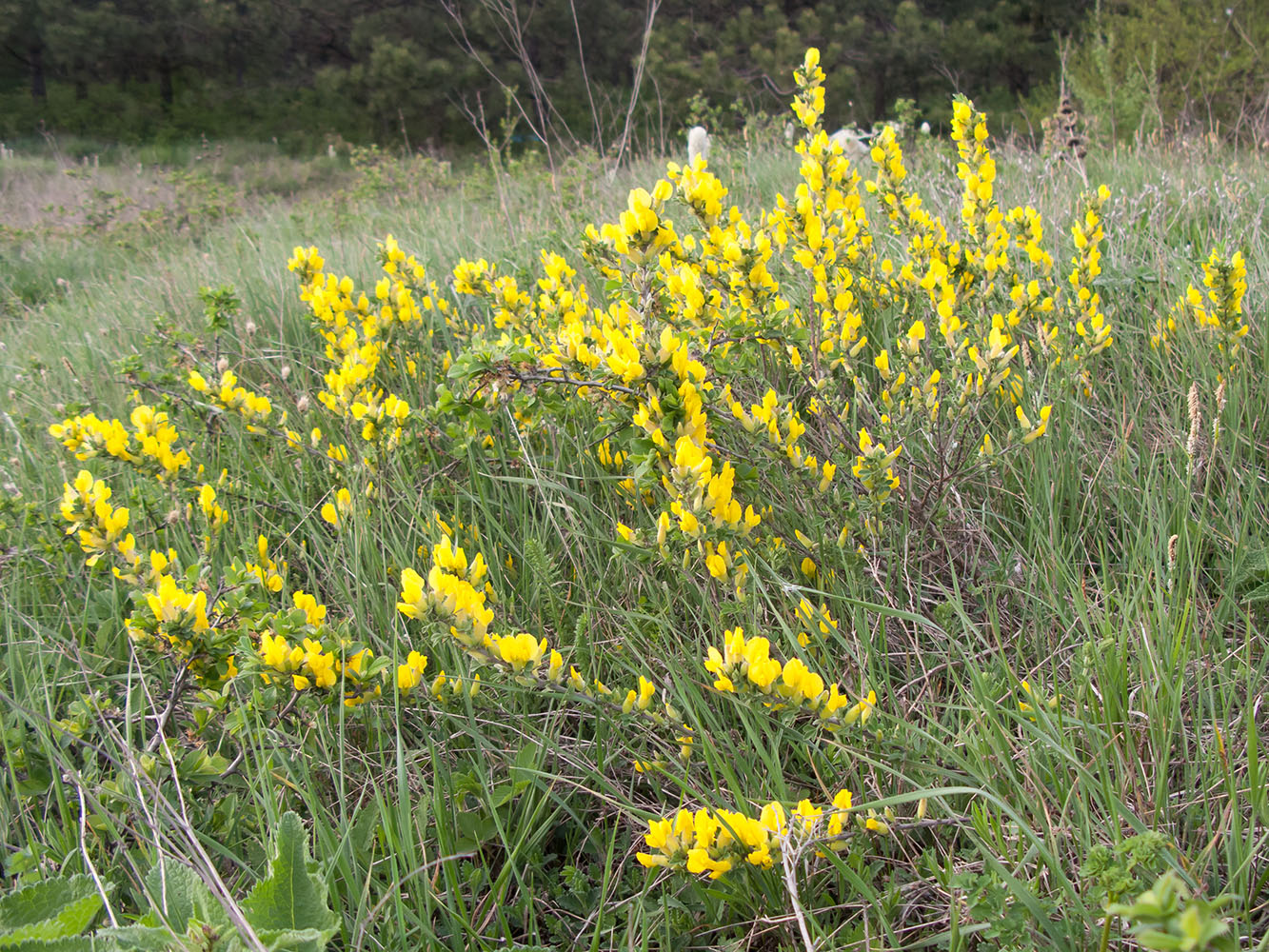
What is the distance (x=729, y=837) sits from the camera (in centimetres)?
100

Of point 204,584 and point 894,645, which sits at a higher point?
point 204,584

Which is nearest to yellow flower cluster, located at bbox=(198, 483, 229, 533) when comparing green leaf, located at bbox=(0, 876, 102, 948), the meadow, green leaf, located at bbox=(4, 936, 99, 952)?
the meadow

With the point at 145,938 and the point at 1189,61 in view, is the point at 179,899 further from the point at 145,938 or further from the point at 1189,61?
the point at 1189,61

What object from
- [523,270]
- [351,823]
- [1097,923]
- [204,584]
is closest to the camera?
[1097,923]

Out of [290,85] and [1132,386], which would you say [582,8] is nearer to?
[290,85]

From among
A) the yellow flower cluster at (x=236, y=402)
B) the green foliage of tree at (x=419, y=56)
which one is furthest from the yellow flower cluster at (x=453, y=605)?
the green foliage of tree at (x=419, y=56)

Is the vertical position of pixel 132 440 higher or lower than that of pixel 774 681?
higher

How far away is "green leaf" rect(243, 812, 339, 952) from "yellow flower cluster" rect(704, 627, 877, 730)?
547mm

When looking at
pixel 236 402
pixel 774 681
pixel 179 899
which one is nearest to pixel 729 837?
pixel 774 681

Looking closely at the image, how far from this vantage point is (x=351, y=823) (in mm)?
1153

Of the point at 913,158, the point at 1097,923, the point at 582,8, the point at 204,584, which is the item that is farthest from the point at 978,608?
the point at 582,8

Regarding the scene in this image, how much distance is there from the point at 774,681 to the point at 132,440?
160 centimetres

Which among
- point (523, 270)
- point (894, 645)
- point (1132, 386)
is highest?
point (523, 270)

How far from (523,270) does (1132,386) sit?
71.5 inches
